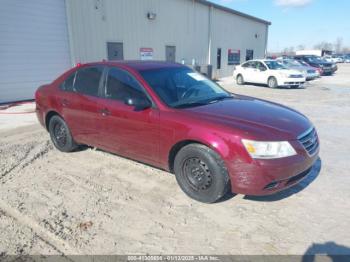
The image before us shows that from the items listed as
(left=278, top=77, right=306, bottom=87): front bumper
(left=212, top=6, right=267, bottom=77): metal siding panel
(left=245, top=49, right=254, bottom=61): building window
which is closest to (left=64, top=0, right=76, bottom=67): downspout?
(left=278, top=77, right=306, bottom=87): front bumper

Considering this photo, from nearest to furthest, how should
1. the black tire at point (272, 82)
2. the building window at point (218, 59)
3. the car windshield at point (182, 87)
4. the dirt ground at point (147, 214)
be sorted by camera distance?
1. the dirt ground at point (147, 214)
2. the car windshield at point (182, 87)
3. the black tire at point (272, 82)
4. the building window at point (218, 59)

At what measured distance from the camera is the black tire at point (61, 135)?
16.9 feet

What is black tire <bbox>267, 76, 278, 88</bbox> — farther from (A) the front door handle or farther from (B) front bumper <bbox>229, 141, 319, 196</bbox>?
(B) front bumper <bbox>229, 141, 319, 196</bbox>

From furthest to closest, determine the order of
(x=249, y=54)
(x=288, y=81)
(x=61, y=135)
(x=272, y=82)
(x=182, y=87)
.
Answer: (x=249, y=54) → (x=272, y=82) → (x=288, y=81) → (x=61, y=135) → (x=182, y=87)

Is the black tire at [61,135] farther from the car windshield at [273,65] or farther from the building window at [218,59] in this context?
the building window at [218,59]

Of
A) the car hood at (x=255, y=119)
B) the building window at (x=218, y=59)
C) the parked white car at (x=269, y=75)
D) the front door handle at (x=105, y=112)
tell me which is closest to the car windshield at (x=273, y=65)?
the parked white car at (x=269, y=75)

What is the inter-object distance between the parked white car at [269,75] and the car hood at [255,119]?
481 inches

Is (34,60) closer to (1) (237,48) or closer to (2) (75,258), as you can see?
(2) (75,258)

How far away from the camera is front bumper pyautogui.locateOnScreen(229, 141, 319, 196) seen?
305 centimetres

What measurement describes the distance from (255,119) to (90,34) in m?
11.0

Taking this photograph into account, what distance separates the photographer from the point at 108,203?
355 cm

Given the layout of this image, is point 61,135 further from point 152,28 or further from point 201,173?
point 152,28

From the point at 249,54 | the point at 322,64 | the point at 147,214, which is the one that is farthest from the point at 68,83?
the point at 249,54

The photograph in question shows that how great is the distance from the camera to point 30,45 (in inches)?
433
